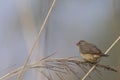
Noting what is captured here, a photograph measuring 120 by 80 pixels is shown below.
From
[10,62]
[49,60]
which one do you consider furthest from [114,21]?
[49,60]

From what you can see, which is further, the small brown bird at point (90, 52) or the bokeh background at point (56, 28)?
the bokeh background at point (56, 28)

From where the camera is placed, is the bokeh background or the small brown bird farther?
the bokeh background

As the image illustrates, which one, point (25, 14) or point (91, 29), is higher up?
point (25, 14)

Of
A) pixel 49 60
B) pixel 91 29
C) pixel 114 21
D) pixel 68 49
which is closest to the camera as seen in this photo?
pixel 49 60

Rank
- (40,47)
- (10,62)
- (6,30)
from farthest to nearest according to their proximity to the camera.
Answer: (6,30), (10,62), (40,47)

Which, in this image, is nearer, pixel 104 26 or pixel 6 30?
pixel 6 30

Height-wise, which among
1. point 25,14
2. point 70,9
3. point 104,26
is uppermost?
point 25,14

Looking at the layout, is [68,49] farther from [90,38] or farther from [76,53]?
[90,38]

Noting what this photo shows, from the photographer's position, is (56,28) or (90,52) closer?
(90,52)
